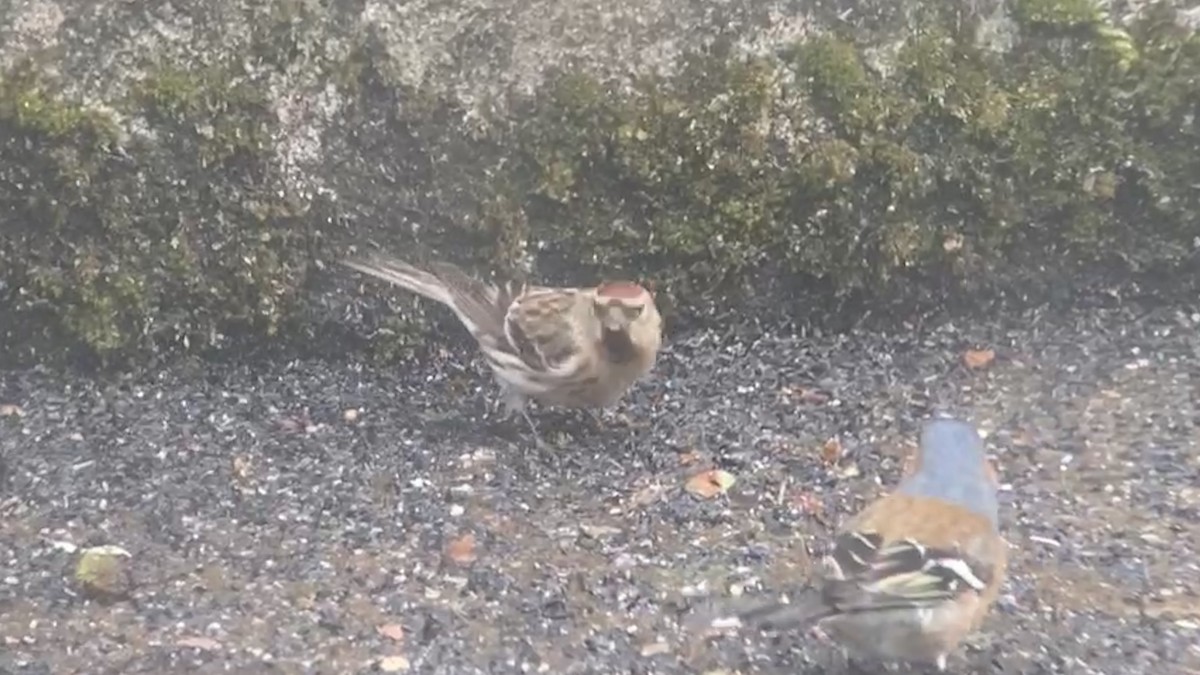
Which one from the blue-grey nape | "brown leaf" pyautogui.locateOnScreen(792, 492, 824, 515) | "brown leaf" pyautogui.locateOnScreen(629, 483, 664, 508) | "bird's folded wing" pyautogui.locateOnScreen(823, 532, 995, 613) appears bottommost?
"brown leaf" pyautogui.locateOnScreen(629, 483, 664, 508)

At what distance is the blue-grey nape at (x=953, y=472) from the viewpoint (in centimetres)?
385

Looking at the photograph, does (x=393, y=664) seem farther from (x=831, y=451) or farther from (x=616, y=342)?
(x=831, y=451)

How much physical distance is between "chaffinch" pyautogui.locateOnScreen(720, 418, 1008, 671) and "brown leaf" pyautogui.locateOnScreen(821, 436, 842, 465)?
795 millimetres

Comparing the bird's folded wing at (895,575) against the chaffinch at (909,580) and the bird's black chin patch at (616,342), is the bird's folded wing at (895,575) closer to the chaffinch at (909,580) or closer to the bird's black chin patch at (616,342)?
the chaffinch at (909,580)

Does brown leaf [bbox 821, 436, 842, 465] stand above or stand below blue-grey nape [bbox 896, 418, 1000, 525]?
below

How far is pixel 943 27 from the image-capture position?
204 inches

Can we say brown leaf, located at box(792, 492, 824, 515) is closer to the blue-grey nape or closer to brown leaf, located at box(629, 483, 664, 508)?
brown leaf, located at box(629, 483, 664, 508)

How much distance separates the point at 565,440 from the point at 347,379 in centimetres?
72

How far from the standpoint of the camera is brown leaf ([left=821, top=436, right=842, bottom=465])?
4660 mm

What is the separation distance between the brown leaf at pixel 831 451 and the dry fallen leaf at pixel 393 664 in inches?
56.4

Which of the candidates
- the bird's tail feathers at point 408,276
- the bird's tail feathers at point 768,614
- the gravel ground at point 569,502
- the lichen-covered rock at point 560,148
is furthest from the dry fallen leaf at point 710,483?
the bird's tail feathers at point 408,276

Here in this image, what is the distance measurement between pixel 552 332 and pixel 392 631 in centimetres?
130

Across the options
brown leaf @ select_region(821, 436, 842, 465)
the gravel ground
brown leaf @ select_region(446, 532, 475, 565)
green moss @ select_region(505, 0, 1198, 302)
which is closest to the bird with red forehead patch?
the gravel ground

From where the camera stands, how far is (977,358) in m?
5.22
